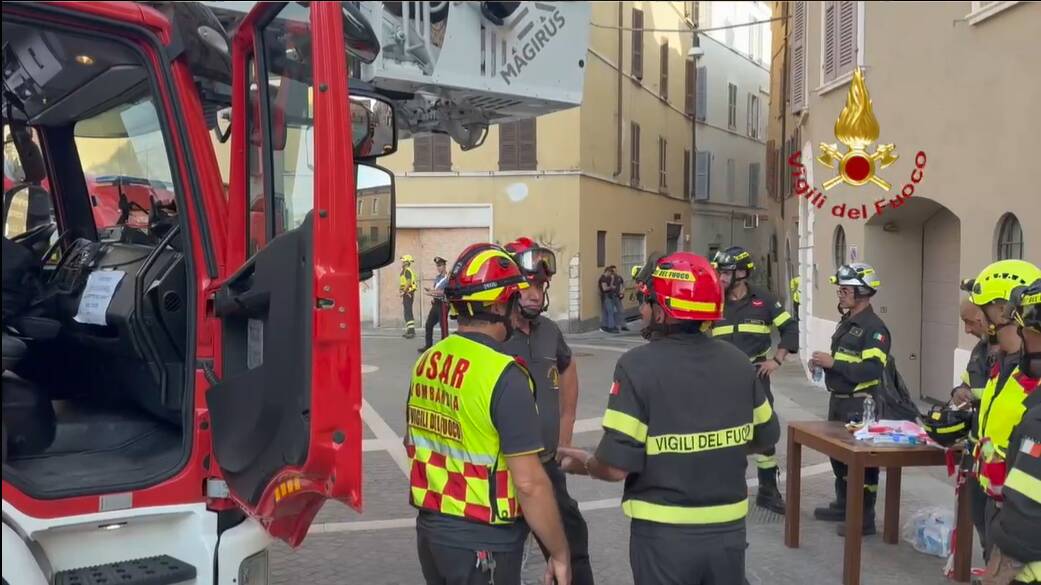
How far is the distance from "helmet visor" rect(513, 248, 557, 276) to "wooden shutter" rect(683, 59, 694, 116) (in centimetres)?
2496

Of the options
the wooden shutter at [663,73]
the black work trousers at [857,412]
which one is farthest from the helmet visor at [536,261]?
the wooden shutter at [663,73]

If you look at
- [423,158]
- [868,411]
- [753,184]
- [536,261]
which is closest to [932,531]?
[868,411]

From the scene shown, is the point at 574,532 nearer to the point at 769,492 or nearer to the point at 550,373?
the point at 550,373

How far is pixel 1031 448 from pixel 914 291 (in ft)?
27.6

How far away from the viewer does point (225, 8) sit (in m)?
3.21

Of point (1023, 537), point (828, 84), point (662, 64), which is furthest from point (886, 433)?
point (662, 64)

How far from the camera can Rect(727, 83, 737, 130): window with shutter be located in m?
31.9

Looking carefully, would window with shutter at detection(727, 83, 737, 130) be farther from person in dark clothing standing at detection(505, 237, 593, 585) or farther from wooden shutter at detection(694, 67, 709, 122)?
person in dark clothing standing at detection(505, 237, 593, 585)

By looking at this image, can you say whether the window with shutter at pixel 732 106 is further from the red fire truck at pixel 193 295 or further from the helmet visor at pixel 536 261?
the red fire truck at pixel 193 295

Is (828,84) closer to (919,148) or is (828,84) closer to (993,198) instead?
(919,148)

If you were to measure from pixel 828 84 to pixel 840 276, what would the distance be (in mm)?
6468

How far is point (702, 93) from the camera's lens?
3020cm

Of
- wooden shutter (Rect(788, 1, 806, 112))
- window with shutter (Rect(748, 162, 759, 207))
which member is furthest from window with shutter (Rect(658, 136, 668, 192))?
wooden shutter (Rect(788, 1, 806, 112))

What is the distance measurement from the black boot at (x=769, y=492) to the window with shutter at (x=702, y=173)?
25.2m
